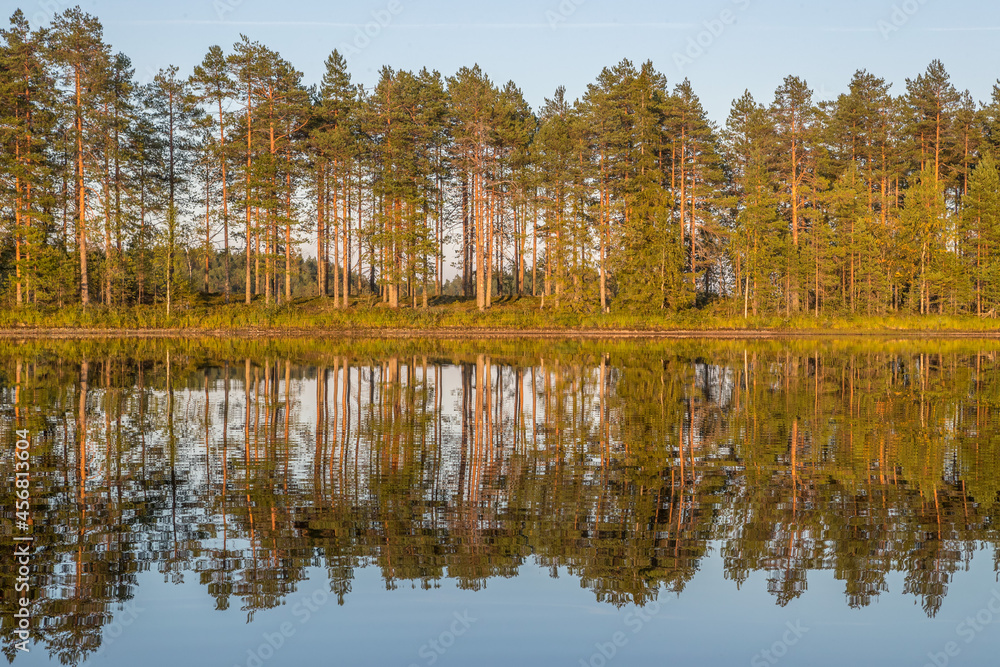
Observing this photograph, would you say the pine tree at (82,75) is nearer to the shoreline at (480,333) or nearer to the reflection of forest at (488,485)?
the shoreline at (480,333)

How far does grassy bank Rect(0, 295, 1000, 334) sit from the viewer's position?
2275 inches

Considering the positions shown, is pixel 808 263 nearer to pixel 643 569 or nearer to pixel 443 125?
pixel 443 125

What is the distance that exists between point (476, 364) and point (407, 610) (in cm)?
2556

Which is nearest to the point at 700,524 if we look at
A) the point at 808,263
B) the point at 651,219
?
the point at 651,219

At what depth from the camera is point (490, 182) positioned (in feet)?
219

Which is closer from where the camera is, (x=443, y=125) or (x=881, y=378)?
(x=881, y=378)

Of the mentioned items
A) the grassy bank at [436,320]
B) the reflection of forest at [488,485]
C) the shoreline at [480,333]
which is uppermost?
the grassy bank at [436,320]

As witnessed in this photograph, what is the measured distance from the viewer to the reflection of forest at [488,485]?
8.46 meters

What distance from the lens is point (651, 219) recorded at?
62969 millimetres

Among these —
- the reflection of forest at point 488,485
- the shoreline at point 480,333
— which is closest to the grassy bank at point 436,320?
the shoreline at point 480,333

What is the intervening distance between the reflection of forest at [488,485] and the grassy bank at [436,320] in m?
33.6

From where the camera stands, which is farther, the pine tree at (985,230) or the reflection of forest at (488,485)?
the pine tree at (985,230)

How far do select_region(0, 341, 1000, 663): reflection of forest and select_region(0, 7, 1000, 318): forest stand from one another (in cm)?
3891

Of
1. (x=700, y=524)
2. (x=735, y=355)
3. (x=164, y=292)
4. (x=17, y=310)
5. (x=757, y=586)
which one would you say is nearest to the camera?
(x=757, y=586)
